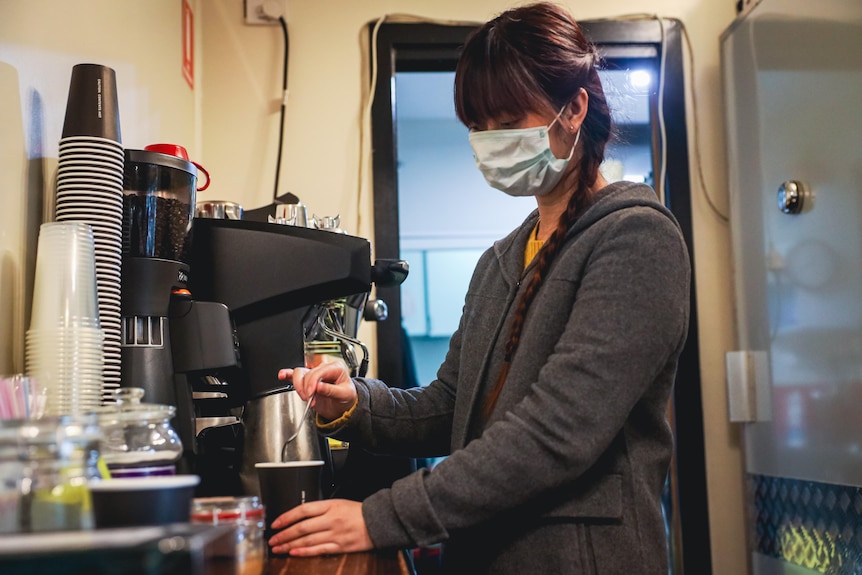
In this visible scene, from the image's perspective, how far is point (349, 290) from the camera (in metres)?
1.20

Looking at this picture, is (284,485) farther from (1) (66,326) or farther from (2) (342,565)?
(1) (66,326)

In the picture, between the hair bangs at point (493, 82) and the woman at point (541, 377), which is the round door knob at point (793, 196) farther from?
the hair bangs at point (493, 82)

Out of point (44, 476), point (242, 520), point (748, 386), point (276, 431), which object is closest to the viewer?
point (44, 476)

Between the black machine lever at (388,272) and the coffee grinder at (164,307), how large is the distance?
0.32 metres

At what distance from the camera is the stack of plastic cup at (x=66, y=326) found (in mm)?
848

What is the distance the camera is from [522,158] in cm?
117

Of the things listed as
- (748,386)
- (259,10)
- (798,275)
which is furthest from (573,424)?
(259,10)

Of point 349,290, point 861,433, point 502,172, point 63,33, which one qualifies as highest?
point 63,33

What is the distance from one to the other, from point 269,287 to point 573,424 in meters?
0.47

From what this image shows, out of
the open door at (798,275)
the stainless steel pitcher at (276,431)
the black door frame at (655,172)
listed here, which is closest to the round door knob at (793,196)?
the open door at (798,275)

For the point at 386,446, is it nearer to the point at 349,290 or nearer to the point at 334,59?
the point at 349,290

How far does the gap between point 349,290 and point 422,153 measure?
3666 millimetres

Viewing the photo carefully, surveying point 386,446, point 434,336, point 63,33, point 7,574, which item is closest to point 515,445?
point 386,446

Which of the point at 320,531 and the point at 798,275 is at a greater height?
the point at 798,275
